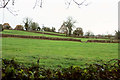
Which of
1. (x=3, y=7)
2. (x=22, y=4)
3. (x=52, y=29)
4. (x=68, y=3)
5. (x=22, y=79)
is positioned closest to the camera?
(x=22, y=79)

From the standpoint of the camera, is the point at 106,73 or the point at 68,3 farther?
the point at 68,3

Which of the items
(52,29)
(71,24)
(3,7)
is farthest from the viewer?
(52,29)

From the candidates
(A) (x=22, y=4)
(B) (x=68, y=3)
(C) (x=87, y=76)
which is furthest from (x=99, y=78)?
(A) (x=22, y=4)

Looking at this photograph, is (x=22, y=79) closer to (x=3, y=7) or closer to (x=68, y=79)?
(x=68, y=79)

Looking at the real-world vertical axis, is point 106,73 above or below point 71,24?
below

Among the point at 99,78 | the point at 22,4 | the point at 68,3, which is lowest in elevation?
the point at 99,78

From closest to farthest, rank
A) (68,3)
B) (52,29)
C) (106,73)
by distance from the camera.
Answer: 1. (106,73)
2. (68,3)
3. (52,29)

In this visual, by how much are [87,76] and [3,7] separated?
372cm

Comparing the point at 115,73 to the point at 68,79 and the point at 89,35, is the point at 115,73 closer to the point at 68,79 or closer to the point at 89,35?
the point at 68,79

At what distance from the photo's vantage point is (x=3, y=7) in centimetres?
397

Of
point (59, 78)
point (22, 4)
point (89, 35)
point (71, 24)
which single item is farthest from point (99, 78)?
point (89, 35)

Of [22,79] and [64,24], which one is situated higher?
[64,24]

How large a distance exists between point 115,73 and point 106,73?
25cm

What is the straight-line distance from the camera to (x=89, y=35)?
5050cm
